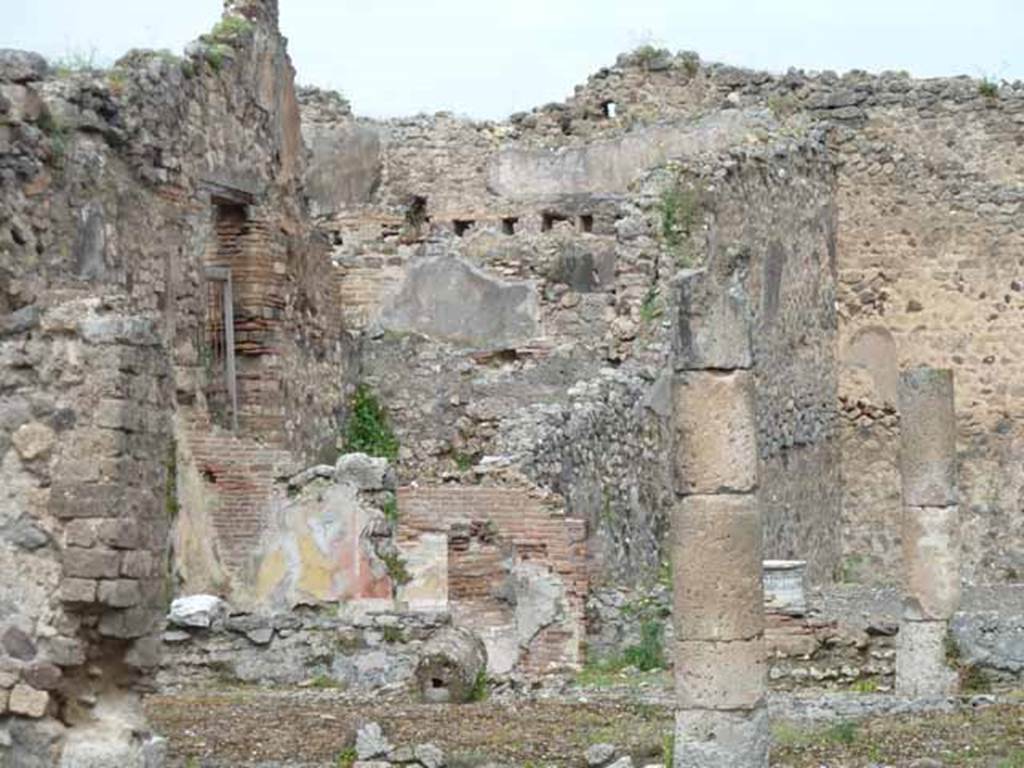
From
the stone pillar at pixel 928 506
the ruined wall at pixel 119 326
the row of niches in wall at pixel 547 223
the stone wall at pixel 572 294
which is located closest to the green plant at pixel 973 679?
the stone pillar at pixel 928 506

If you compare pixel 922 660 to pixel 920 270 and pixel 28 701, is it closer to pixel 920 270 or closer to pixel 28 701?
pixel 28 701

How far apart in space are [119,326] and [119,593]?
3.65ft

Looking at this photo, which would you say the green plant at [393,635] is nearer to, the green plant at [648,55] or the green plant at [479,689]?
the green plant at [479,689]

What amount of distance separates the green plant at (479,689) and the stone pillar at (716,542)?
241 cm

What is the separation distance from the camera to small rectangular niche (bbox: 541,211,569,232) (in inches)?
1025

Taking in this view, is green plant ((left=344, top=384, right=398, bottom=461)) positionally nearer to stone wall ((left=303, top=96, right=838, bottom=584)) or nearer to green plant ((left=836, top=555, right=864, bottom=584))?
stone wall ((left=303, top=96, right=838, bottom=584))

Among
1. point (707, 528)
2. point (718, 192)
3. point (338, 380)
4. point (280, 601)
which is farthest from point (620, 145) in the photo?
point (707, 528)

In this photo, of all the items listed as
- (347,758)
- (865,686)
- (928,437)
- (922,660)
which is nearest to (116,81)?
(928,437)

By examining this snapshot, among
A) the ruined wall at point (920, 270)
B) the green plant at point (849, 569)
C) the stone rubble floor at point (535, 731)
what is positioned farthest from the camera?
the ruined wall at point (920, 270)

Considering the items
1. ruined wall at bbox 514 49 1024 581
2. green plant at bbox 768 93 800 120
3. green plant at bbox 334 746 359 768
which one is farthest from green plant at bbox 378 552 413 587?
green plant at bbox 768 93 800 120

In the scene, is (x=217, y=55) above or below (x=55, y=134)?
above

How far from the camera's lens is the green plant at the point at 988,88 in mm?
27359

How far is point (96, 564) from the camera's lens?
34.2 ft

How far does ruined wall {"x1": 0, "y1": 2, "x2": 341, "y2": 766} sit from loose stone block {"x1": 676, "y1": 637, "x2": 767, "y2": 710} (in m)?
2.84
